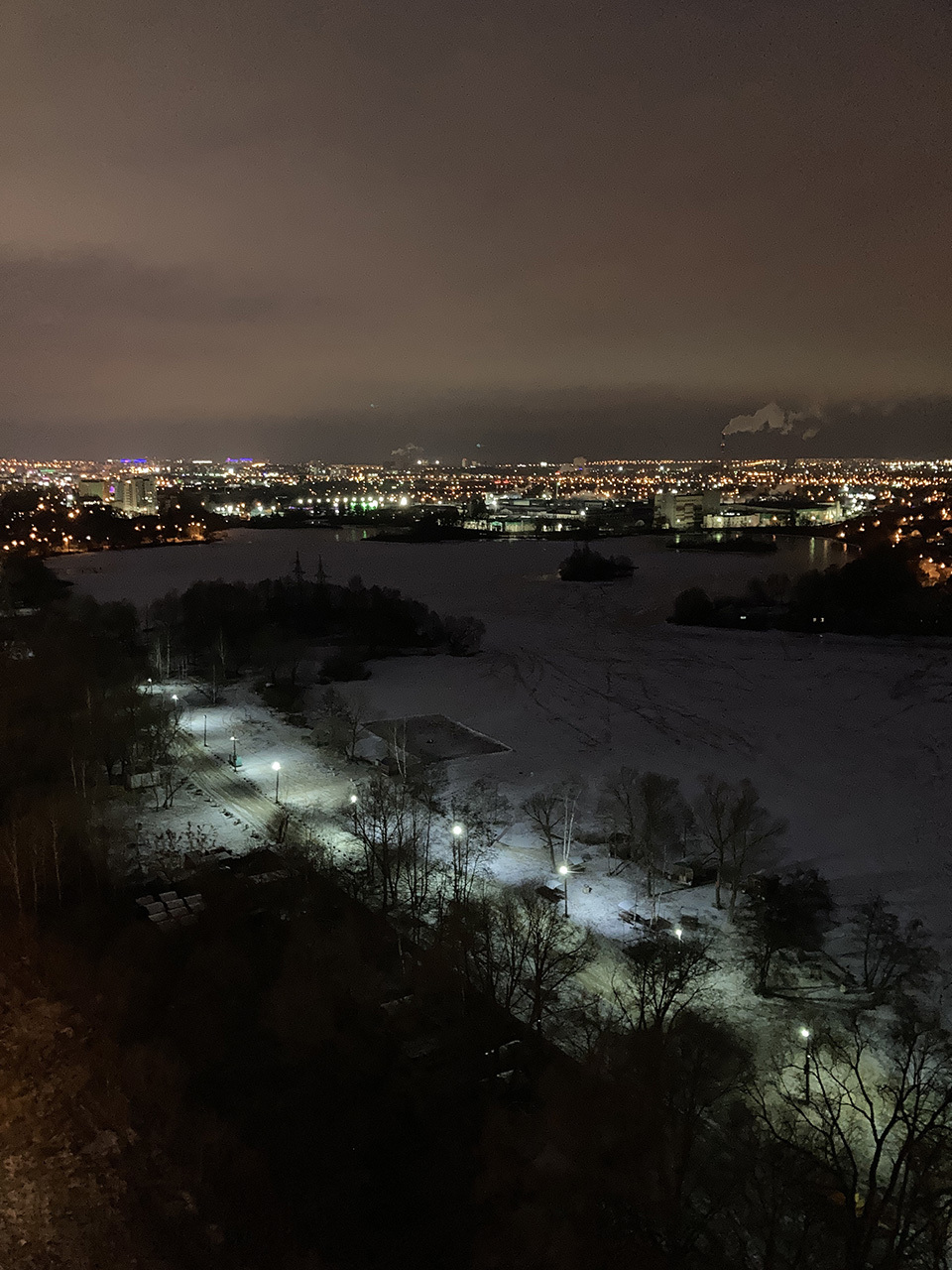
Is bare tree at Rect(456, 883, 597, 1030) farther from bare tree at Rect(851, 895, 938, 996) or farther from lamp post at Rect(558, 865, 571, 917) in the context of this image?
bare tree at Rect(851, 895, 938, 996)

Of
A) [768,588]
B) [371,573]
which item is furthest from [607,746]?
[371,573]

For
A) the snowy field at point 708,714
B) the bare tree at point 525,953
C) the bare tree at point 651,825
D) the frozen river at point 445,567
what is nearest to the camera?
the bare tree at point 525,953

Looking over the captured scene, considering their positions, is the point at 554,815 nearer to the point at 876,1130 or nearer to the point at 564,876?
the point at 564,876

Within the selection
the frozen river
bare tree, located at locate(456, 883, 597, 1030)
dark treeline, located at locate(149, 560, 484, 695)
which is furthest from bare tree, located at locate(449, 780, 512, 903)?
the frozen river

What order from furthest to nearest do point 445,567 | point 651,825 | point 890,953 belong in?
point 445,567, point 651,825, point 890,953

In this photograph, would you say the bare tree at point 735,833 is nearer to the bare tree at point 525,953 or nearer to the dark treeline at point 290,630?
the bare tree at point 525,953

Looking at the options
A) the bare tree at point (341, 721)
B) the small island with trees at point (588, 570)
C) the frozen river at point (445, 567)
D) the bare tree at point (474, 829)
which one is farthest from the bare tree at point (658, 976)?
the small island with trees at point (588, 570)

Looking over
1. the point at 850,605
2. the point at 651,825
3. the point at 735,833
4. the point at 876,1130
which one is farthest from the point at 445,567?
the point at 876,1130
